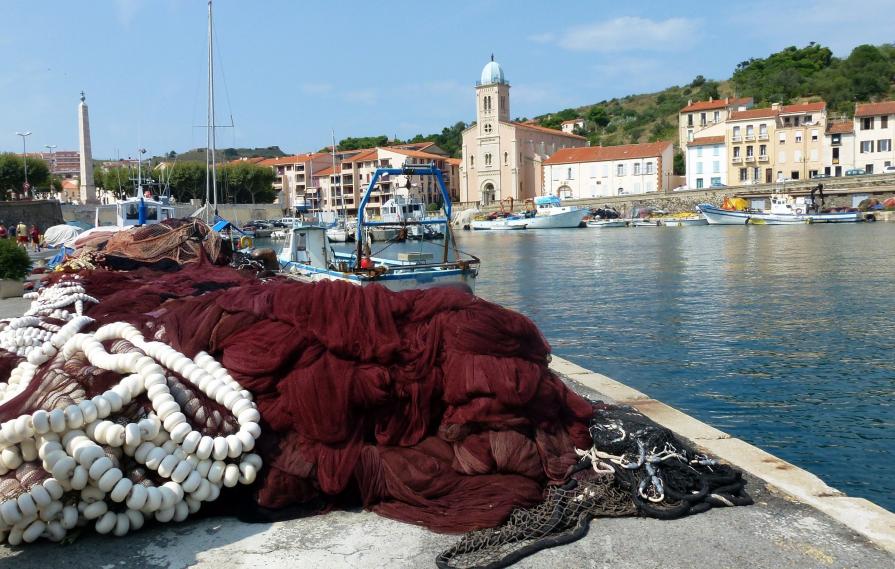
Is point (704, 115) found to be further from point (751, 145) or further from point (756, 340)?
point (756, 340)

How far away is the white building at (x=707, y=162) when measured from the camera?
78688 millimetres

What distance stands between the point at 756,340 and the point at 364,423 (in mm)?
10175

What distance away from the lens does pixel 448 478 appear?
3.66 metres

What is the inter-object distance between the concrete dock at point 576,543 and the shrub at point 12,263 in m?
11.1

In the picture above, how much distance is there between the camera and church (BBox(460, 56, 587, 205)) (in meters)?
93.9

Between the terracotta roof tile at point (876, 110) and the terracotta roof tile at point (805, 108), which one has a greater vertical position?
the terracotta roof tile at point (805, 108)

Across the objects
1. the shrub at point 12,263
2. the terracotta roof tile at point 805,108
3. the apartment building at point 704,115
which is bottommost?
the shrub at point 12,263

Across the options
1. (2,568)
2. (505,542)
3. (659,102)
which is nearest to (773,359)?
(505,542)

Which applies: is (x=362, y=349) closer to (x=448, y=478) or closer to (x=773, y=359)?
(x=448, y=478)

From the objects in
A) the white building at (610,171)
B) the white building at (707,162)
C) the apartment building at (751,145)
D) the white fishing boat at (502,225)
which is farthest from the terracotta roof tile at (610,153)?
the white fishing boat at (502,225)

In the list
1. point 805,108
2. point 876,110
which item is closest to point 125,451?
point 876,110

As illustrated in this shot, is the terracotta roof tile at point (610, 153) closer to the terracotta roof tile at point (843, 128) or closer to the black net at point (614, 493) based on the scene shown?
the terracotta roof tile at point (843, 128)

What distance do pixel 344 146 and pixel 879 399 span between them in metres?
130

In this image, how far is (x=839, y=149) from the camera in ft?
240
